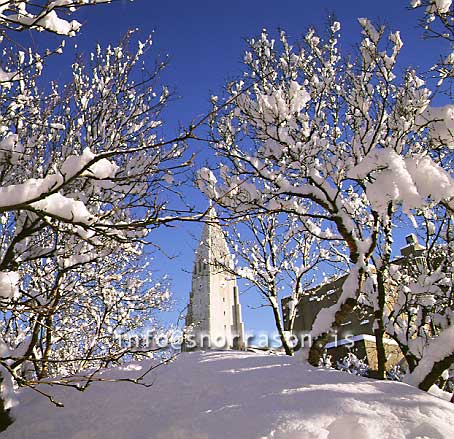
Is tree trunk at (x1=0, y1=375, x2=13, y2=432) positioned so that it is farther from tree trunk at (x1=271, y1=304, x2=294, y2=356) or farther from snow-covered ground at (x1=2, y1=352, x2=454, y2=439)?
tree trunk at (x1=271, y1=304, x2=294, y2=356)

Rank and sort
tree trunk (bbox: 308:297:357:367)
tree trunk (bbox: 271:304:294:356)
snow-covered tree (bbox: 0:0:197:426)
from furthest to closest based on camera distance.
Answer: tree trunk (bbox: 271:304:294:356) → tree trunk (bbox: 308:297:357:367) → snow-covered tree (bbox: 0:0:197:426)

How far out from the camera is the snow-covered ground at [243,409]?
3.43 meters

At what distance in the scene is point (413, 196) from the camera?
4.19 metres

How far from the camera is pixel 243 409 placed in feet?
12.8

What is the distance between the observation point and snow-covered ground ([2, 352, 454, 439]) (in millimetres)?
3428

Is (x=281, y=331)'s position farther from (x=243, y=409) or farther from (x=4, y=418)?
(x=4, y=418)

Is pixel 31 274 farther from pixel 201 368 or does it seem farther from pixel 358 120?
pixel 358 120

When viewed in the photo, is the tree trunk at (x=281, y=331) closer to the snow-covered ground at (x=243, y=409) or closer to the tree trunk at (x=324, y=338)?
the tree trunk at (x=324, y=338)

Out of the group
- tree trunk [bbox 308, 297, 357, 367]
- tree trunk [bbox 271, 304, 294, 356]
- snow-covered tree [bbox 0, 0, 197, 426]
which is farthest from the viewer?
tree trunk [bbox 271, 304, 294, 356]

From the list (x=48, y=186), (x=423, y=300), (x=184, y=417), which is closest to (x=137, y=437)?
(x=184, y=417)

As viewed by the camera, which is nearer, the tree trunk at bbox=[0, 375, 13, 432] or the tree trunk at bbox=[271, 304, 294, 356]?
the tree trunk at bbox=[0, 375, 13, 432]

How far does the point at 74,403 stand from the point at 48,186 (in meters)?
3.36

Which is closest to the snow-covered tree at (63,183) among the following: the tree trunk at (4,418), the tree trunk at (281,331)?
the tree trunk at (4,418)

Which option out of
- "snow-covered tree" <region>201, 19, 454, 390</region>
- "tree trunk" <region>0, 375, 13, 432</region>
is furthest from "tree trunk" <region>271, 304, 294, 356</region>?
"tree trunk" <region>0, 375, 13, 432</region>
